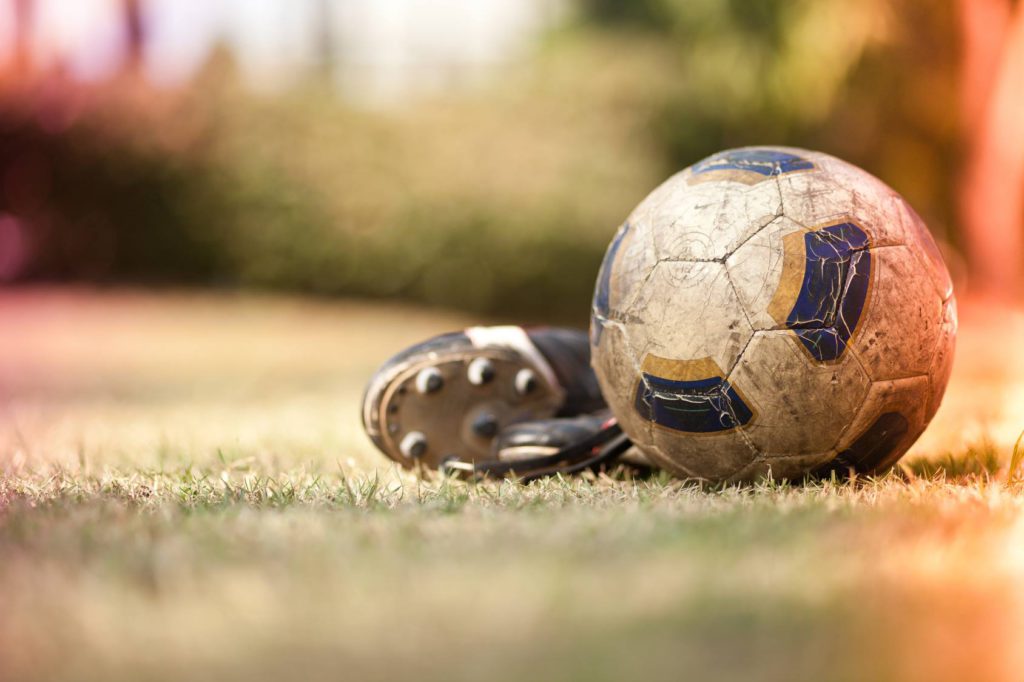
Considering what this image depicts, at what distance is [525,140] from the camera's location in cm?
1143

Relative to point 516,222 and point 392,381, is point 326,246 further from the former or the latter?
point 392,381

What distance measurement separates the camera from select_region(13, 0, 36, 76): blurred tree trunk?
1177 cm

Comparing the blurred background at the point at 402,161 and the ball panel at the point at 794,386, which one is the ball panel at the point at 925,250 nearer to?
the ball panel at the point at 794,386

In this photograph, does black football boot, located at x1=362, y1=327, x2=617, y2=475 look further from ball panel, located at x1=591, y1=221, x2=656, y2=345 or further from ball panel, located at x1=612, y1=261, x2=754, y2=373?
ball panel, located at x1=612, y1=261, x2=754, y2=373

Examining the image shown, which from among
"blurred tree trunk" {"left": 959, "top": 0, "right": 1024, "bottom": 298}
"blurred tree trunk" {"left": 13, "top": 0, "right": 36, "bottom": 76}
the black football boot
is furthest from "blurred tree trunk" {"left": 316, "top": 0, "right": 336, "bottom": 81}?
the black football boot

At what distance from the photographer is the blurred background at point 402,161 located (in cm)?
1056

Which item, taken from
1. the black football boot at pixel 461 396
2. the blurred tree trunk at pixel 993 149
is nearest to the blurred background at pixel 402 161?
the blurred tree trunk at pixel 993 149

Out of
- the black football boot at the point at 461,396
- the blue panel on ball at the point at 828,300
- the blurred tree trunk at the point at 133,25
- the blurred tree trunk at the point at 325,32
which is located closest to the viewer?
the blue panel on ball at the point at 828,300

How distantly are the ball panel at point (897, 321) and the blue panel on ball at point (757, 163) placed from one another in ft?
1.08

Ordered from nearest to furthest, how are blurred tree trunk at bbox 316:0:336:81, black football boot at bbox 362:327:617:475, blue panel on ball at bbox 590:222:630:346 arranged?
blue panel on ball at bbox 590:222:630:346 < black football boot at bbox 362:327:617:475 < blurred tree trunk at bbox 316:0:336:81

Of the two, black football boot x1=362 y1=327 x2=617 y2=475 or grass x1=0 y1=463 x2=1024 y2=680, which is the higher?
grass x1=0 y1=463 x2=1024 y2=680

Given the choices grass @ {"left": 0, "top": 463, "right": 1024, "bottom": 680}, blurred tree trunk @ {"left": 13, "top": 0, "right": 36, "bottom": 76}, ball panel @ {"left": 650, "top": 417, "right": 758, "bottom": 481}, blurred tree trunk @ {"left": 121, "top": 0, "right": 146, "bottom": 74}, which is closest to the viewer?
grass @ {"left": 0, "top": 463, "right": 1024, "bottom": 680}

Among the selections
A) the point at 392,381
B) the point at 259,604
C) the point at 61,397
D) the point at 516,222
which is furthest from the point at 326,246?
the point at 259,604

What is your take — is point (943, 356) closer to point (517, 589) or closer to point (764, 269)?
point (764, 269)
